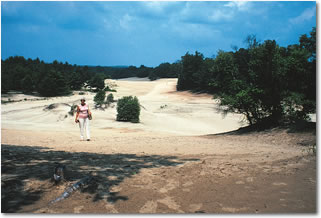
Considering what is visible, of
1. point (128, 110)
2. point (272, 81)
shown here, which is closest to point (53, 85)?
point (128, 110)

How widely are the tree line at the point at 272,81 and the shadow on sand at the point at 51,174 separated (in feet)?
28.2

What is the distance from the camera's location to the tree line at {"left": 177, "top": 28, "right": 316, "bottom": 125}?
12.9m

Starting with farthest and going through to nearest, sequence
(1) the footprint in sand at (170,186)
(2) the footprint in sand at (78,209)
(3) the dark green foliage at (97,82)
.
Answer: (3) the dark green foliage at (97,82) < (1) the footprint in sand at (170,186) < (2) the footprint in sand at (78,209)

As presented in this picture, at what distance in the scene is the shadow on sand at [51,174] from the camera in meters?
4.00

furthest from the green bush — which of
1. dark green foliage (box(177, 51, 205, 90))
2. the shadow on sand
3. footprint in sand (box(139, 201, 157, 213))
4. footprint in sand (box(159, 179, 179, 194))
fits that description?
dark green foliage (box(177, 51, 205, 90))

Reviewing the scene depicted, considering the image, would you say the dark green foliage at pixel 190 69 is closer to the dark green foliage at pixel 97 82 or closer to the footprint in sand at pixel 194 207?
the dark green foliage at pixel 97 82

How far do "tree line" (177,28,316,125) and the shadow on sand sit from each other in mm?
8597

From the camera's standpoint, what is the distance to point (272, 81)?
1366cm

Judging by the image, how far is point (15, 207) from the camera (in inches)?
146

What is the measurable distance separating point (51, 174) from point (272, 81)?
11969 millimetres

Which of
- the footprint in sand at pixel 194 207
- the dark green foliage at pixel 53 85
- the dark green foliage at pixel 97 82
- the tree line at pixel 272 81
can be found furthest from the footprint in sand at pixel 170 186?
the dark green foliage at pixel 97 82

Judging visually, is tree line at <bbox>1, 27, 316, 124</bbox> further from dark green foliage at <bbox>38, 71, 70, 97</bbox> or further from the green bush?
dark green foliage at <bbox>38, 71, 70, 97</bbox>

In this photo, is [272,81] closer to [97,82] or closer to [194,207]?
[194,207]

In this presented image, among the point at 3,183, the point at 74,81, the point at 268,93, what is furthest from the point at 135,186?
the point at 74,81
